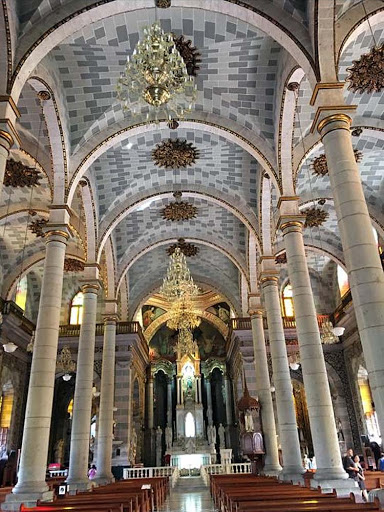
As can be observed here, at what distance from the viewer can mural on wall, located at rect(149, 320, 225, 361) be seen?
98.5 ft

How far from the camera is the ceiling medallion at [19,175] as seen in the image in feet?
44.9

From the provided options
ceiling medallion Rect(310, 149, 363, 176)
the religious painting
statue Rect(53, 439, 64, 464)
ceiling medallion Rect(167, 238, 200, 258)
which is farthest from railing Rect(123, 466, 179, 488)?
ceiling medallion Rect(310, 149, 363, 176)

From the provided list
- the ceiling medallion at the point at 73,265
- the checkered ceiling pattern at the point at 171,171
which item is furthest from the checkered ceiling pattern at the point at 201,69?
the ceiling medallion at the point at 73,265

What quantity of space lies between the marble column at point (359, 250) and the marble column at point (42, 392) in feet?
20.3

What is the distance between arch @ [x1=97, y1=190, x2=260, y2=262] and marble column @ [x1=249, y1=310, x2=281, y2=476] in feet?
10.8

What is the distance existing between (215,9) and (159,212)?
975 cm

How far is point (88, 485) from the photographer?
1130 cm

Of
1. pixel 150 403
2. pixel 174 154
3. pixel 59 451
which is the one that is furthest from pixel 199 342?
pixel 174 154

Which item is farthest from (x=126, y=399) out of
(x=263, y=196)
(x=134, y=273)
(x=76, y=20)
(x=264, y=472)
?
(x=76, y=20)

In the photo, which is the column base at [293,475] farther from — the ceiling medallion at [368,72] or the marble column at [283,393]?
the ceiling medallion at [368,72]

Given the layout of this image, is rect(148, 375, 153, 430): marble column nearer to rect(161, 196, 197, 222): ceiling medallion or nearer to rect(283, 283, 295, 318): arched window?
rect(283, 283, 295, 318): arched window

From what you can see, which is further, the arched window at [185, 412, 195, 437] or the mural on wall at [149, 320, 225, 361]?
the mural on wall at [149, 320, 225, 361]

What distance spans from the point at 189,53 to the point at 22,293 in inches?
602

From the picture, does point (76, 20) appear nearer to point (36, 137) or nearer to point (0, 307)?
point (36, 137)
